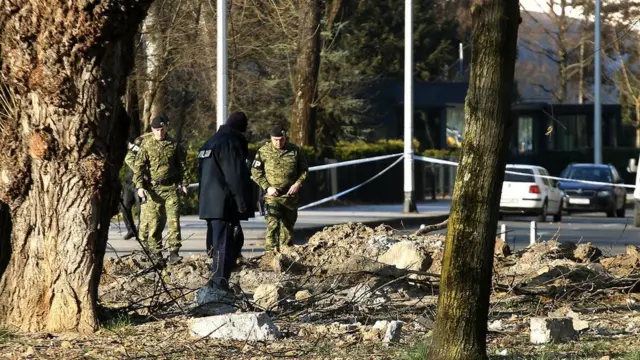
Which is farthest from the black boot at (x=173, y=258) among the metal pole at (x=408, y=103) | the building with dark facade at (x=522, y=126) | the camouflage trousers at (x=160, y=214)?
the building with dark facade at (x=522, y=126)

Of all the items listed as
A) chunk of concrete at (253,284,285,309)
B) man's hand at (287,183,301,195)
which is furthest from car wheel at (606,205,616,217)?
chunk of concrete at (253,284,285,309)

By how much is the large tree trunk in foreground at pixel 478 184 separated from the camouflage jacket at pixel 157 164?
7.71 metres

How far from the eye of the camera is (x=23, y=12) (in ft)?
26.8

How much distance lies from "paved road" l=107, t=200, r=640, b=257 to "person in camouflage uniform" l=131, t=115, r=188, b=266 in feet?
2.83

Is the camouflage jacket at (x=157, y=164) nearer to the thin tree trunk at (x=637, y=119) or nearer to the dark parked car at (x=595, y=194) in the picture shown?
the dark parked car at (x=595, y=194)

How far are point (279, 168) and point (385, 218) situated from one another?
1160 cm

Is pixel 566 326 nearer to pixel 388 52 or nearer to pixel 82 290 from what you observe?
pixel 82 290

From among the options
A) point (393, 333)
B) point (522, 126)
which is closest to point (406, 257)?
point (393, 333)

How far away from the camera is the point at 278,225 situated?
14.1 metres

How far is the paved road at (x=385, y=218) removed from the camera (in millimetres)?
17811

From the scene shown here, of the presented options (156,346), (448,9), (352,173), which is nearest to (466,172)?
(156,346)

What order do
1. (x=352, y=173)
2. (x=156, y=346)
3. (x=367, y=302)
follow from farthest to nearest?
1. (x=352, y=173)
2. (x=367, y=302)
3. (x=156, y=346)

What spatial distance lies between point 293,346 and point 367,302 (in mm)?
1934

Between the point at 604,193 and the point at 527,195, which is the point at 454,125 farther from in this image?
the point at 527,195
